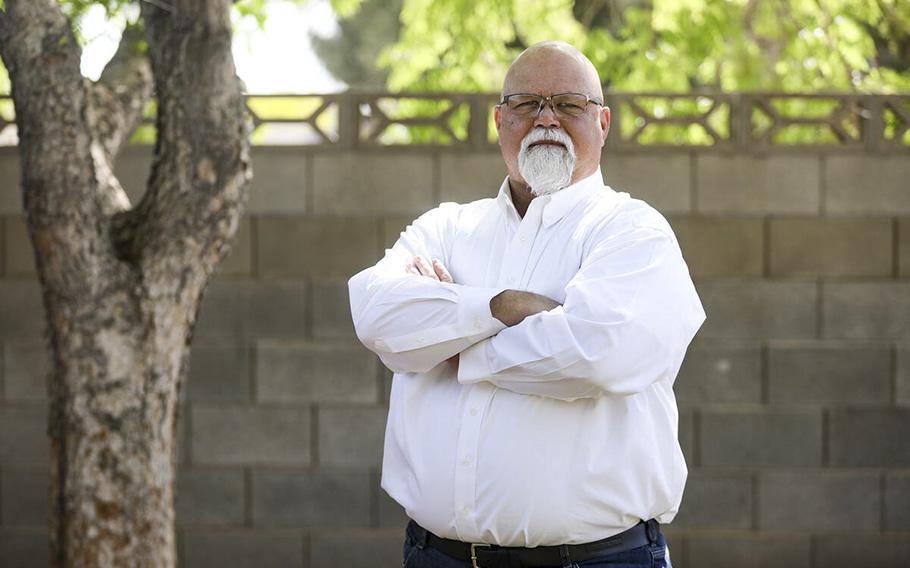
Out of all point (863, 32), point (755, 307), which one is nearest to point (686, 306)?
point (755, 307)

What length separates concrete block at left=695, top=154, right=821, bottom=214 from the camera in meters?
4.74

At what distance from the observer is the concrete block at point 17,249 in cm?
484

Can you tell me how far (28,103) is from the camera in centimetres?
348

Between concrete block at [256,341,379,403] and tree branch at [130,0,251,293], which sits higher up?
tree branch at [130,0,251,293]

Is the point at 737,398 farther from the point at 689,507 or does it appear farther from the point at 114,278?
the point at 114,278

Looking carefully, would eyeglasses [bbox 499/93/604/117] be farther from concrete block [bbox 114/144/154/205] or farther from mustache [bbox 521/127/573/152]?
concrete block [bbox 114/144/154/205]

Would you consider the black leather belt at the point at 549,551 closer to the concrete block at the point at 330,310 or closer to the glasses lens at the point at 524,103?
the glasses lens at the point at 524,103

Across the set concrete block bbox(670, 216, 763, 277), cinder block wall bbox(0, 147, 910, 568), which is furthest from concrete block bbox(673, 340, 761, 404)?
concrete block bbox(670, 216, 763, 277)

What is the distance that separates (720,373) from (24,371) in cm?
267

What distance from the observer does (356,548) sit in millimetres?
4797

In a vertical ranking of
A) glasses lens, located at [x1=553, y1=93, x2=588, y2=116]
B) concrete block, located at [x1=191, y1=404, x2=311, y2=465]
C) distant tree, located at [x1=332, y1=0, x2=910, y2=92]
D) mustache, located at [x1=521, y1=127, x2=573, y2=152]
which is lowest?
concrete block, located at [x1=191, y1=404, x2=311, y2=465]

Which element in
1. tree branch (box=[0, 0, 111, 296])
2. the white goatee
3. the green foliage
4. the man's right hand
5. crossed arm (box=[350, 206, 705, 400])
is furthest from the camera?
the green foliage

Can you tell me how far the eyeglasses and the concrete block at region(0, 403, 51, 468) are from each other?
2.86m

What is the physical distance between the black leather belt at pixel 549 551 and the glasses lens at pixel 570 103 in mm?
893
